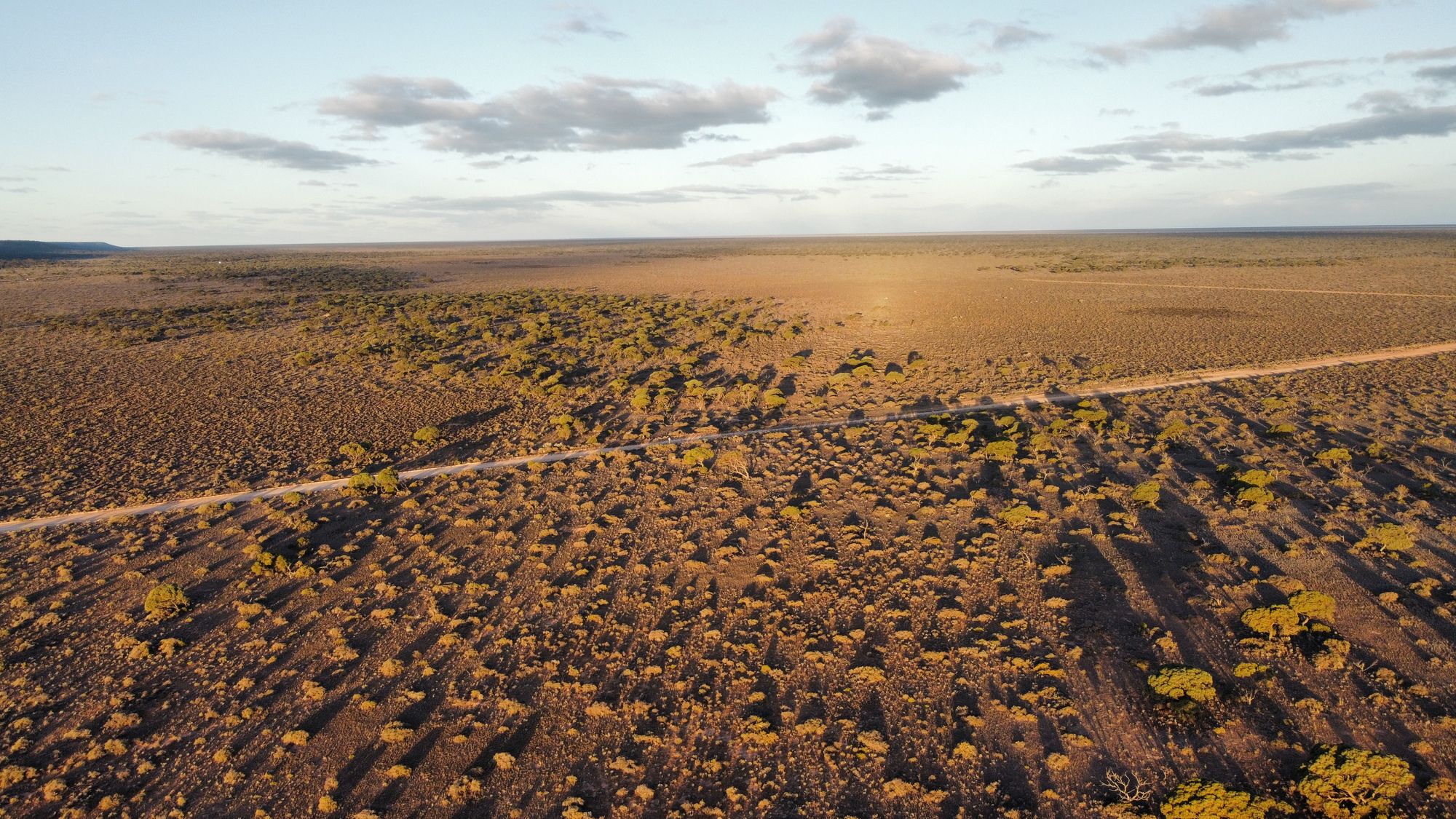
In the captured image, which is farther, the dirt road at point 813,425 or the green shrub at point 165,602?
the dirt road at point 813,425

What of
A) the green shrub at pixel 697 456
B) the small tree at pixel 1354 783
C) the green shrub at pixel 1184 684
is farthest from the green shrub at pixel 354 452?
the small tree at pixel 1354 783

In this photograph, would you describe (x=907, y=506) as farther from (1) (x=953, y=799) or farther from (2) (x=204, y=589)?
(2) (x=204, y=589)

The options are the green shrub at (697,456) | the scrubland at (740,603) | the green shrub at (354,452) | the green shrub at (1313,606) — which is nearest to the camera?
the scrubland at (740,603)

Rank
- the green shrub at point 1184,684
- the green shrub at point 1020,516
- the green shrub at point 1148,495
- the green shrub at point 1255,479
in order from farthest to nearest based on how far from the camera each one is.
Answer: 1. the green shrub at point 1255,479
2. the green shrub at point 1148,495
3. the green shrub at point 1020,516
4. the green shrub at point 1184,684

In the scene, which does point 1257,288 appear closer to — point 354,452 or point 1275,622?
point 1275,622

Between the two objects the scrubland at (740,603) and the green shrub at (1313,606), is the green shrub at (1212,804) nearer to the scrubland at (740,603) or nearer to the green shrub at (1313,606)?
the scrubland at (740,603)

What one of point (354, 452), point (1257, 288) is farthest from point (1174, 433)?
point (1257, 288)

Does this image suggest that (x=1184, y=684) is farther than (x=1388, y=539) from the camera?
No
